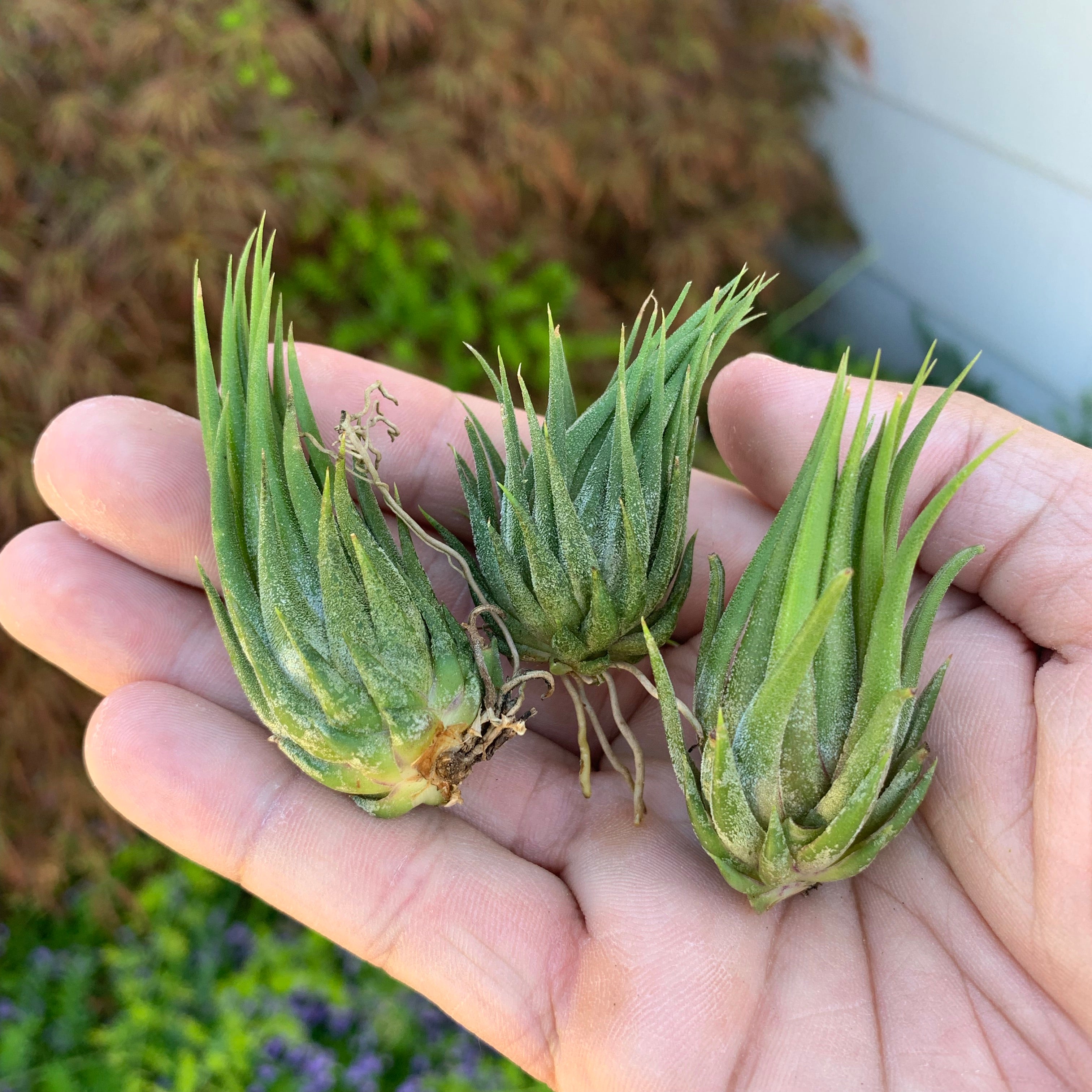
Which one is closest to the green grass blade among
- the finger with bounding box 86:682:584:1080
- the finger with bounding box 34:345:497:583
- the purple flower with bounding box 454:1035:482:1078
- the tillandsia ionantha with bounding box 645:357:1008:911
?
the tillandsia ionantha with bounding box 645:357:1008:911

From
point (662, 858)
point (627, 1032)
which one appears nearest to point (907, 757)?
point (662, 858)

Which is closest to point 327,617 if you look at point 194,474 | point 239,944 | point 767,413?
point 194,474

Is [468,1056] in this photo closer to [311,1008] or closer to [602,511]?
[311,1008]

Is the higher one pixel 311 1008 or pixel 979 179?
pixel 979 179

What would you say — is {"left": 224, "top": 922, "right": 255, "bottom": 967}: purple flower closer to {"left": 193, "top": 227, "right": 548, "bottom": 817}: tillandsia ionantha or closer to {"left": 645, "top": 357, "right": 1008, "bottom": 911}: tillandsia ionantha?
{"left": 193, "top": 227, "right": 548, "bottom": 817}: tillandsia ionantha

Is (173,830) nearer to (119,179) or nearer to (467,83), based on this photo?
(119,179)

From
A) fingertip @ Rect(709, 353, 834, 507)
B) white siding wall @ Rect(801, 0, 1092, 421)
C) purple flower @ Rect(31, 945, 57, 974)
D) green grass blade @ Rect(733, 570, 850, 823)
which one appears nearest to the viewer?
green grass blade @ Rect(733, 570, 850, 823)
